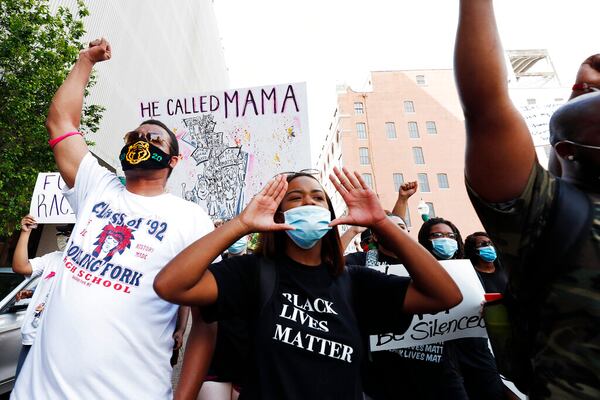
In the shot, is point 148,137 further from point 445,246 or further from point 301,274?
point 445,246

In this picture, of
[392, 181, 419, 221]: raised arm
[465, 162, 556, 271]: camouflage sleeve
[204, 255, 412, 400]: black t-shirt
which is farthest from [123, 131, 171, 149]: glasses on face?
[392, 181, 419, 221]: raised arm

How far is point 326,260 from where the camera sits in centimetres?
163

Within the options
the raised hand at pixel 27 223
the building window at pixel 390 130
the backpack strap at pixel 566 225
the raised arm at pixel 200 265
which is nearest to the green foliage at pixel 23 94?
the raised hand at pixel 27 223

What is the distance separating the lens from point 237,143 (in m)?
3.25

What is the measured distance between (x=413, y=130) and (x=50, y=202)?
3546cm

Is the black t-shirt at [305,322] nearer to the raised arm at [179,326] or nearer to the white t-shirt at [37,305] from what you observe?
the raised arm at [179,326]

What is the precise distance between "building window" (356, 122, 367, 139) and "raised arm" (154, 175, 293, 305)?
35.4 metres

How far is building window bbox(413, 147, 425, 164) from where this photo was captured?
34.0m

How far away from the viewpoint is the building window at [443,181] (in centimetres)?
3269

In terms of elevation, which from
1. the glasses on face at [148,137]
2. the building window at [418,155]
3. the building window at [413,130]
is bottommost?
the glasses on face at [148,137]

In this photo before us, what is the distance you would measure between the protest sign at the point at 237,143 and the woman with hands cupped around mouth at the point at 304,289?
4.64 feet

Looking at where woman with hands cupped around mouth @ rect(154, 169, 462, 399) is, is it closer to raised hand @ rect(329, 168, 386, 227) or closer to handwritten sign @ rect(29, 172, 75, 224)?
raised hand @ rect(329, 168, 386, 227)

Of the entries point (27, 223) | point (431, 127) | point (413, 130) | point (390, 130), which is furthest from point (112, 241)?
point (431, 127)

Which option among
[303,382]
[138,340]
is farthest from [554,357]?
[138,340]
